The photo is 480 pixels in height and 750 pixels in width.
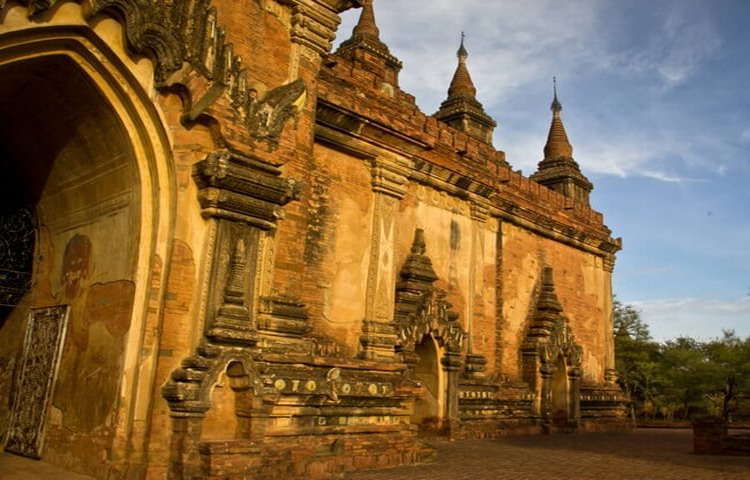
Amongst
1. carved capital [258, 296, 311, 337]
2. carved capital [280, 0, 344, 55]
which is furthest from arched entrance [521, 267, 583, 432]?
carved capital [280, 0, 344, 55]

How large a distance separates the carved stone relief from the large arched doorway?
2 cm

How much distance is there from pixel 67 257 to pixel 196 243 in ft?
7.36

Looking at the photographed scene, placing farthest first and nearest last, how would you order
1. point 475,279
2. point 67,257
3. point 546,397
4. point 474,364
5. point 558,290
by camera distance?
point 558,290
point 546,397
point 475,279
point 474,364
point 67,257

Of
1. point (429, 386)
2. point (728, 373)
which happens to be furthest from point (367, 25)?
point (728, 373)

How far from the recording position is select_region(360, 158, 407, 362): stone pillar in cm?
1160

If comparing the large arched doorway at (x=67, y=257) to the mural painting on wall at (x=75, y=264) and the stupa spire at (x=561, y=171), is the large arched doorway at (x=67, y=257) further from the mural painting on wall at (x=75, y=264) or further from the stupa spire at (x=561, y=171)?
the stupa spire at (x=561, y=171)

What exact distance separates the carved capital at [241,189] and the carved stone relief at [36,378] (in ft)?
8.37

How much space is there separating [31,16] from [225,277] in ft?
11.1

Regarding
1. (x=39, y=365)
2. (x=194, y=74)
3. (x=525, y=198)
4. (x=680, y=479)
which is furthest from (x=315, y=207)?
(x=525, y=198)

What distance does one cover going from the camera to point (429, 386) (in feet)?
46.2

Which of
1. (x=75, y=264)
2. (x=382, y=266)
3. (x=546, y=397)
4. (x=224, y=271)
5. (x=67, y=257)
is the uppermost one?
(x=382, y=266)

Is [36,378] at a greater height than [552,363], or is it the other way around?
[552,363]

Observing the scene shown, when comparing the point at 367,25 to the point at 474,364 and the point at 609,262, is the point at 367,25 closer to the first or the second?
the point at 474,364

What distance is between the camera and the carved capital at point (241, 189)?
25.6 ft
